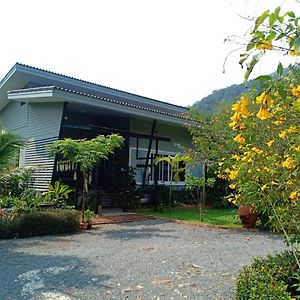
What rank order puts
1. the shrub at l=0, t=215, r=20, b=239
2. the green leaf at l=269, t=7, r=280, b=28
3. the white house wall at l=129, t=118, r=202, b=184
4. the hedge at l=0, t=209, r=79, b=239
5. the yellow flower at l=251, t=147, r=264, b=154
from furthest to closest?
the white house wall at l=129, t=118, r=202, b=184, the hedge at l=0, t=209, r=79, b=239, the shrub at l=0, t=215, r=20, b=239, the yellow flower at l=251, t=147, r=264, b=154, the green leaf at l=269, t=7, r=280, b=28

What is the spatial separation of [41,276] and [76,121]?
424 inches

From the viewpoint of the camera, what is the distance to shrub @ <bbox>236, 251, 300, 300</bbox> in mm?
3359

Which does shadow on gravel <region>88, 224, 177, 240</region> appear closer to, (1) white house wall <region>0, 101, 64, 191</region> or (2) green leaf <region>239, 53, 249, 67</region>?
(1) white house wall <region>0, 101, 64, 191</region>

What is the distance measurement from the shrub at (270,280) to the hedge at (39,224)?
20.1ft

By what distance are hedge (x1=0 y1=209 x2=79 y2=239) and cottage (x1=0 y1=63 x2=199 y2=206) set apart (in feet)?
11.5

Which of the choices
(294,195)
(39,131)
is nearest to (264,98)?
(294,195)

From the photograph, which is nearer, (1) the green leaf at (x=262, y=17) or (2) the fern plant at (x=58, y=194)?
(1) the green leaf at (x=262, y=17)

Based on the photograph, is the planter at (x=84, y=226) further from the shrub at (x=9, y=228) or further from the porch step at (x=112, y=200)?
the porch step at (x=112, y=200)

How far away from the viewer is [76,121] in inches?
612

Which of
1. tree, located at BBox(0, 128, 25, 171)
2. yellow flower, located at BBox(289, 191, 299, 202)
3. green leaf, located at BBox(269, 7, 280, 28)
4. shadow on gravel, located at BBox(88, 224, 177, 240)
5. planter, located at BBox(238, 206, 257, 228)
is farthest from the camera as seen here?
planter, located at BBox(238, 206, 257, 228)

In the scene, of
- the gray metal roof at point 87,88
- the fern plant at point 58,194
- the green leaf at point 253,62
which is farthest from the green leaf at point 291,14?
the gray metal roof at point 87,88

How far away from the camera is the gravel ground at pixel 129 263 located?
4668 millimetres

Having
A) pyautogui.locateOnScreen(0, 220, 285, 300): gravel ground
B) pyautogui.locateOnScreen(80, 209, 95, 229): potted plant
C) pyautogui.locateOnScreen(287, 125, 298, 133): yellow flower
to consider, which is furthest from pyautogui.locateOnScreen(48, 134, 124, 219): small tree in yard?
pyautogui.locateOnScreen(287, 125, 298, 133): yellow flower

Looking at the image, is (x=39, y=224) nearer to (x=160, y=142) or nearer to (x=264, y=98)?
(x=264, y=98)
